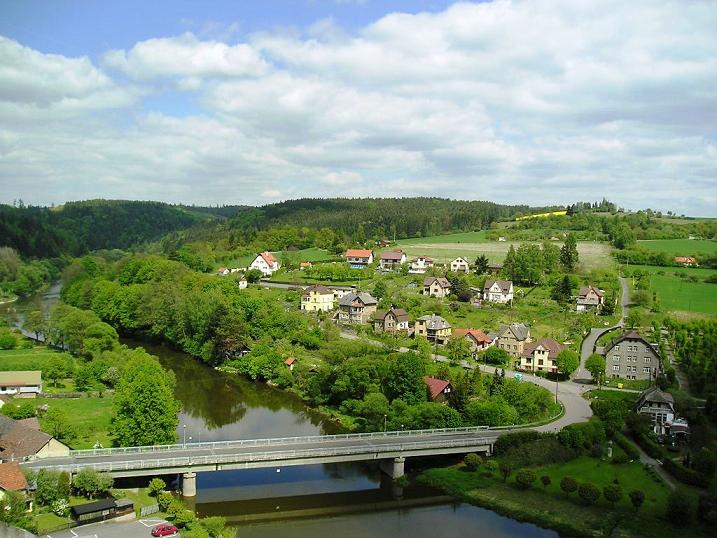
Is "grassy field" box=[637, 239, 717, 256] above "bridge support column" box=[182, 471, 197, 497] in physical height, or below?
above

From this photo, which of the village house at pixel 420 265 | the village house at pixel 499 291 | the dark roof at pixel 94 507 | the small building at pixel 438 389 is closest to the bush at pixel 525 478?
the small building at pixel 438 389

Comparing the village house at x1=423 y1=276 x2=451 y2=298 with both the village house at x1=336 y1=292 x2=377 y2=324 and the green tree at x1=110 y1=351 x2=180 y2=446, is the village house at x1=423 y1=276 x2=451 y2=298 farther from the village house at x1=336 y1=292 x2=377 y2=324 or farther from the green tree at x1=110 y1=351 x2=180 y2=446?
the green tree at x1=110 y1=351 x2=180 y2=446

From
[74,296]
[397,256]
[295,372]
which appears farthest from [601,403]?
[74,296]

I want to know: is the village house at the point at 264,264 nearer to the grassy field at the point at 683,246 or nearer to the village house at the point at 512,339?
the village house at the point at 512,339

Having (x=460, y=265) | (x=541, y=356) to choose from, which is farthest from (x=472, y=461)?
(x=460, y=265)

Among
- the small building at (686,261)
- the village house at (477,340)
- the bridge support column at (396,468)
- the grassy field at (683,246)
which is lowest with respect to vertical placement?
the bridge support column at (396,468)

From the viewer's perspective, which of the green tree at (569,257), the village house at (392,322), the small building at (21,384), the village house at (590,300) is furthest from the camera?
the green tree at (569,257)

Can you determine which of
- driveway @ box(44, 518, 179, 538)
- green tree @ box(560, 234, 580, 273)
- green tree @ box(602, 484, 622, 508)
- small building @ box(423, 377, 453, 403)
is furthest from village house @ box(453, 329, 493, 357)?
driveway @ box(44, 518, 179, 538)
